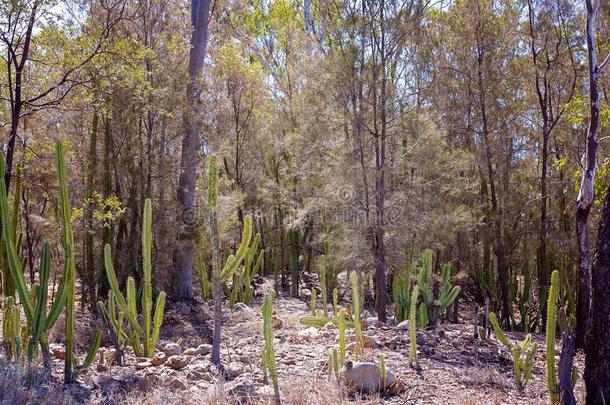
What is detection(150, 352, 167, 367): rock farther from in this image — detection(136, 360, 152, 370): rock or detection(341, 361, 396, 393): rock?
detection(341, 361, 396, 393): rock

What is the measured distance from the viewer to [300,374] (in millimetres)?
5070

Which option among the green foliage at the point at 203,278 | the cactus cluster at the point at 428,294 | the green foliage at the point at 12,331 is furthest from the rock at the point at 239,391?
the green foliage at the point at 203,278

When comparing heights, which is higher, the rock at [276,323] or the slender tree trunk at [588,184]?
the slender tree trunk at [588,184]

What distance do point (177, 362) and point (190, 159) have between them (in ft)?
19.3

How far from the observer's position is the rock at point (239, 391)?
4.18m

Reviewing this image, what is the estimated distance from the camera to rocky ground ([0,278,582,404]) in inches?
169

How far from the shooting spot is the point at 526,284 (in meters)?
11.0

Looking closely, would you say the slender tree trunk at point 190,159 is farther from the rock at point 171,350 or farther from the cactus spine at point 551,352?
the cactus spine at point 551,352

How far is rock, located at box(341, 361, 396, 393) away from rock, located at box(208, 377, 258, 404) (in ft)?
2.57

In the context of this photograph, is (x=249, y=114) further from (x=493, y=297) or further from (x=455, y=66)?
(x=493, y=297)

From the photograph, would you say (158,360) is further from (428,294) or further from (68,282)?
(428,294)

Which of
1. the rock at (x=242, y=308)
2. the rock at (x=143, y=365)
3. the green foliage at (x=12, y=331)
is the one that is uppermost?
the green foliage at (x=12, y=331)

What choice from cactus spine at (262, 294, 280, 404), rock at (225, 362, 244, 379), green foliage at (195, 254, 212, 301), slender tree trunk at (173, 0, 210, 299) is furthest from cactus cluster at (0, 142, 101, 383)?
green foliage at (195, 254, 212, 301)

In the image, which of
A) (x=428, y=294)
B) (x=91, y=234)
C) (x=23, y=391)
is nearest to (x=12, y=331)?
(x=23, y=391)
